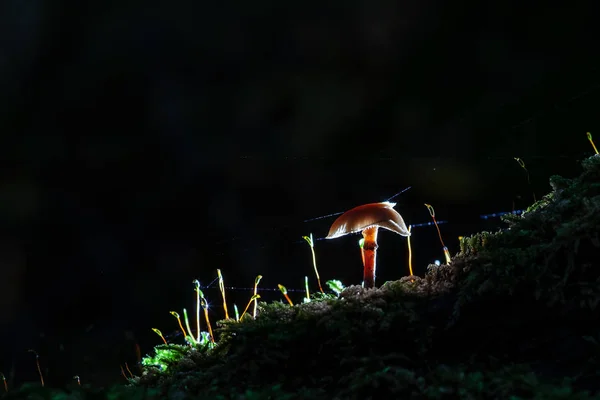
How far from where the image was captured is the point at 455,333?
1.45 meters

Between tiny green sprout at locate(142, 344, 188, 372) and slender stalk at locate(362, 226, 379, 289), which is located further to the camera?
slender stalk at locate(362, 226, 379, 289)

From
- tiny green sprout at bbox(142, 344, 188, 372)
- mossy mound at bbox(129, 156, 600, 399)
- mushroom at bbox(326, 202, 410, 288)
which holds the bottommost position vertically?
tiny green sprout at bbox(142, 344, 188, 372)

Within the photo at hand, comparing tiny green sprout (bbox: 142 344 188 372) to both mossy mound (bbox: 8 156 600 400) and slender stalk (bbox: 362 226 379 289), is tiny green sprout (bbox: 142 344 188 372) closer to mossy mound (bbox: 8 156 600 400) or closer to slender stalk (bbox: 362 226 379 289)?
mossy mound (bbox: 8 156 600 400)

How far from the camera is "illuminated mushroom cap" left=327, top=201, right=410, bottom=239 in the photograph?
2.18 metres

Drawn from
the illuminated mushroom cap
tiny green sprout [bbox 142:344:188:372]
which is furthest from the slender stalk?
tiny green sprout [bbox 142:344:188:372]

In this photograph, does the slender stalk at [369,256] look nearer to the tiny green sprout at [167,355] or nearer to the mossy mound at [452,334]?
the mossy mound at [452,334]

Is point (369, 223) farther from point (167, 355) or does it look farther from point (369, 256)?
point (167, 355)

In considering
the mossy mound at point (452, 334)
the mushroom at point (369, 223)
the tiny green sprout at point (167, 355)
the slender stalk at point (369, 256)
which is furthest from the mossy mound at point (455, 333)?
the mushroom at point (369, 223)

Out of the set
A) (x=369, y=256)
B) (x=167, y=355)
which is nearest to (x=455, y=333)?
(x=369, y=256)

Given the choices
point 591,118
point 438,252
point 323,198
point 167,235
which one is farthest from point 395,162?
point 167,235

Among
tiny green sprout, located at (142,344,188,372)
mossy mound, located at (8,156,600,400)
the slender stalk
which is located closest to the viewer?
mossy mound, located at (8,156,600,400)

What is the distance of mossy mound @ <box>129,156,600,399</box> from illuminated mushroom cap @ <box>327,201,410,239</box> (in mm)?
502

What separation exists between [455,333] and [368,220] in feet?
2.74

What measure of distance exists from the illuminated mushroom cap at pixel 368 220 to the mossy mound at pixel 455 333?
19.7 inches
